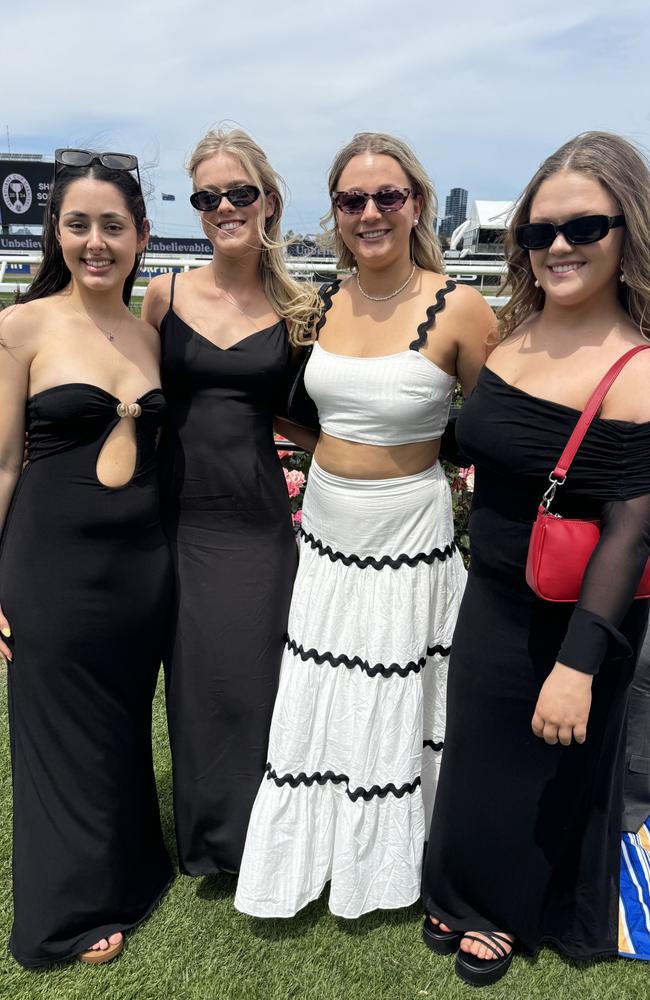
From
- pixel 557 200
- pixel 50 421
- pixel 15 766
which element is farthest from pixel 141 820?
pixel 557 200

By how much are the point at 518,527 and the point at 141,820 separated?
1.59m

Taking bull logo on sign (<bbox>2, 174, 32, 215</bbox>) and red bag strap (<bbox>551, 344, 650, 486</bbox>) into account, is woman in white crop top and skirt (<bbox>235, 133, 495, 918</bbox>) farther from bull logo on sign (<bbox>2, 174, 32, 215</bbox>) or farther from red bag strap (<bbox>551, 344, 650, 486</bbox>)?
bull logo on sign (<bbox>2, 174, 32, 215</bbox>)

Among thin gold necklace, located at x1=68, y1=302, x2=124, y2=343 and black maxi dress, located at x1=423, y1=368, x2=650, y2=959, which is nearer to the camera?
black maxi dress, located at x1=423, y1=368, x2=650, y2=959

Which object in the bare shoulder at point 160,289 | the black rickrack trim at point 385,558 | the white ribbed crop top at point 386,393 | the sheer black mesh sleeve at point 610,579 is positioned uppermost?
the bare shoulder at point 160,289

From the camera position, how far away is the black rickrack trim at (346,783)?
245 centimetres

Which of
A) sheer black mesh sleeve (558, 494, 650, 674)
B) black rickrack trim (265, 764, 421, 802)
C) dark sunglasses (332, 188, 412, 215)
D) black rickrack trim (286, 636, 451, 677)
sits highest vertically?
dark sunglasses (332, 188, 412, 215)

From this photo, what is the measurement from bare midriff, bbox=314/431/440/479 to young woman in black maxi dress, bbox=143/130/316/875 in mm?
268

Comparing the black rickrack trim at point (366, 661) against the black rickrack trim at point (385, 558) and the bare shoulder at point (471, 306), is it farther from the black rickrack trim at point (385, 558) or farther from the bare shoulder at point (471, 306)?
the bare shoulder at point (471, 306)

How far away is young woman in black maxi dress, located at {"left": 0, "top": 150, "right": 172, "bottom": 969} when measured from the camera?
7.04ft

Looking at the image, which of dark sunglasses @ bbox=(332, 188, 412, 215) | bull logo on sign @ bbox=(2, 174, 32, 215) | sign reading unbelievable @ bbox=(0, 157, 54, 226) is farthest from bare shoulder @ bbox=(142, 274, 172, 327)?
bull logo on sign @ bbox=(2, 174, 32, 215)

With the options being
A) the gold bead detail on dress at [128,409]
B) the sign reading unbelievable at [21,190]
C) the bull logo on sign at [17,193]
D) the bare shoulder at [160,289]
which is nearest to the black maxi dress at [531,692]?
the gold bead detail on dress at [128,409]

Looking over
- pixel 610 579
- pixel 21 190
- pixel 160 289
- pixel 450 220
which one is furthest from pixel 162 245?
pixel 610 579

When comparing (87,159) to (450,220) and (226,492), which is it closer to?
(226,492)

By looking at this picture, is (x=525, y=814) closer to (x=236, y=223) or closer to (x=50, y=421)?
(x=50, y=421)
